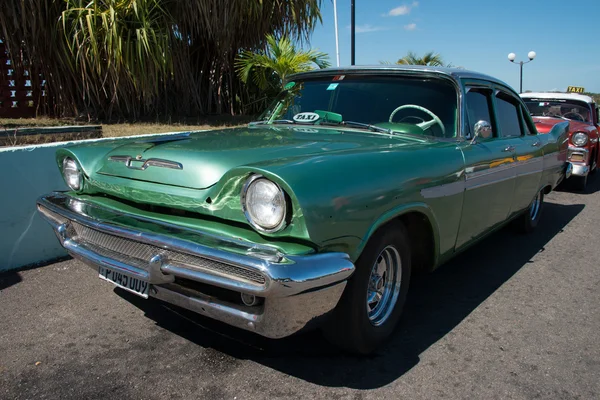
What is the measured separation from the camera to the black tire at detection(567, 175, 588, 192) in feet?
25.0

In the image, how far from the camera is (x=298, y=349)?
2648 mm

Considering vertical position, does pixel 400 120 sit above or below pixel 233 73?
below

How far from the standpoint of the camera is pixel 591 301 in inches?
134

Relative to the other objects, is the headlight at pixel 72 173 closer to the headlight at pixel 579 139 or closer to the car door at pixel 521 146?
the car door at pixel 521 146

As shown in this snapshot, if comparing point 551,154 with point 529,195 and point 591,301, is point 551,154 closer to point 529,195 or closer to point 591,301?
point 529,195

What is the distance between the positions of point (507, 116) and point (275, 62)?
6073 mm

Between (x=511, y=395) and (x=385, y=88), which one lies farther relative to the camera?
(x=385, y=88)

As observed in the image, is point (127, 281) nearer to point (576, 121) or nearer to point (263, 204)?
point (263, 204)

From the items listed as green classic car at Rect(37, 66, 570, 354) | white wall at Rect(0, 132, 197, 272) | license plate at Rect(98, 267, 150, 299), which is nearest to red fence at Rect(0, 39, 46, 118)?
white wall at Rect(0, 132, 197, 272)

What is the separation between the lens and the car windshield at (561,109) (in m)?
8.35

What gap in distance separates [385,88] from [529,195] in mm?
1965

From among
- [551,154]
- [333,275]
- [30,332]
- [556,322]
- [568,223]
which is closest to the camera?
[333,275]

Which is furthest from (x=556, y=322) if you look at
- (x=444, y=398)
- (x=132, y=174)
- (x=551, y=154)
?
(x=132, y=174)

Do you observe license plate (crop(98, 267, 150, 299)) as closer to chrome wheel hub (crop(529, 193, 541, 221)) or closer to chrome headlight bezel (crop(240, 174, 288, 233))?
chrome headlight bezel (crop(240, 174, 288, 233))
